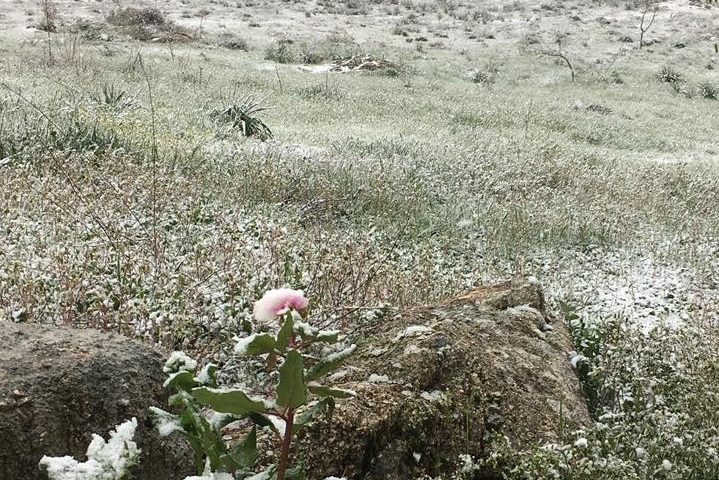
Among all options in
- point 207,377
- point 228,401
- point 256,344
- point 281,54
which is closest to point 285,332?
point 256,344

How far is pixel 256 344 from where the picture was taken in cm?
153

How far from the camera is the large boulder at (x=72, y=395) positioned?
179 cm

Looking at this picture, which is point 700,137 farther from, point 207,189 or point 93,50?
point 93,50

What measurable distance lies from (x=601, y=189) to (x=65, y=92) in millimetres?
8096

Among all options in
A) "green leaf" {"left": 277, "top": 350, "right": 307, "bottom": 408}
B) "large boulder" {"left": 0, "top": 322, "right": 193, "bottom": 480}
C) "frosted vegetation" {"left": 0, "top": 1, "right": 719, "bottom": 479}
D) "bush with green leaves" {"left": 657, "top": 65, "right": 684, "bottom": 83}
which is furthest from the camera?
"bush with green leaves" {"left": 657, "top": 65, "right": 684, "bottom": 83}

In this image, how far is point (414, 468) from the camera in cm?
229

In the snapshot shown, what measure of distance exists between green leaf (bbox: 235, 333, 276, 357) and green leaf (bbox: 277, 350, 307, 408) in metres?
0.07

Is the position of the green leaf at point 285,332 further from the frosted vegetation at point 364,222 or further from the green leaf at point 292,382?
the frosted vegetation at point 364,222

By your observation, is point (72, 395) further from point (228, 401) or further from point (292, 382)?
point (292, 382)

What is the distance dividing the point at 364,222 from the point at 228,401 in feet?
15.8

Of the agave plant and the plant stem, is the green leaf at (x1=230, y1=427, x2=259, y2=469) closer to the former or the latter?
the plant stem

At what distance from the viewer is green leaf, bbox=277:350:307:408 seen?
4.75 ft

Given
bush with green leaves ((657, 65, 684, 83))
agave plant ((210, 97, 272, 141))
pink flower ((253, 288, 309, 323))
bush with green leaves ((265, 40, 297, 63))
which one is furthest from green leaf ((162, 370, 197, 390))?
bush with green leaves ((657, 65, 684, 83))

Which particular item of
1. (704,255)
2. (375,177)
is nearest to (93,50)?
(375,177)
